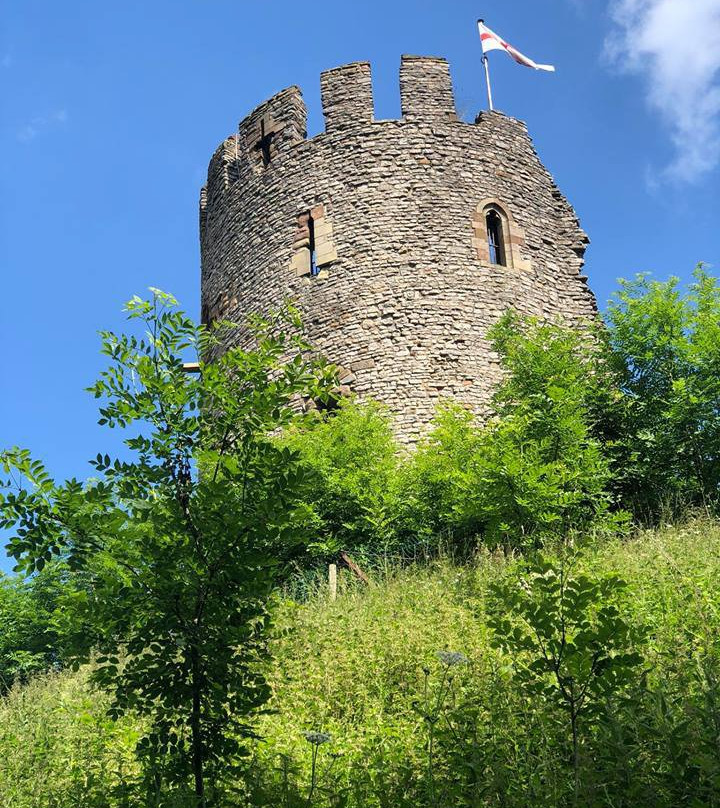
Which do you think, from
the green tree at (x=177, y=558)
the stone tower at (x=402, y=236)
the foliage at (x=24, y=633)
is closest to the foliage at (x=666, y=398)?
the stone tower at (x=402, y=236)

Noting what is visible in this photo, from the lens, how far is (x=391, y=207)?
14.3 m

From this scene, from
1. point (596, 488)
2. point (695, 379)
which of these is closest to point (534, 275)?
point (695, 379)

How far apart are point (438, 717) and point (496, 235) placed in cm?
1153

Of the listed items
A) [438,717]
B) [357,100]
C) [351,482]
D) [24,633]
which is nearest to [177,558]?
[438,717]

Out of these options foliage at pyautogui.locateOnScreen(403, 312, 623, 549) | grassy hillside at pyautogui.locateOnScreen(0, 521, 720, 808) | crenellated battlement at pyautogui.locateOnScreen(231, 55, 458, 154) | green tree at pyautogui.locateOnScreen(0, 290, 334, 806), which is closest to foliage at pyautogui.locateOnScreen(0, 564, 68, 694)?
grassy hillside at pyautogui.locateOnScreen(0, 521, 720, 808)

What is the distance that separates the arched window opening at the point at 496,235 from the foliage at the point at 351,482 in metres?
4.55

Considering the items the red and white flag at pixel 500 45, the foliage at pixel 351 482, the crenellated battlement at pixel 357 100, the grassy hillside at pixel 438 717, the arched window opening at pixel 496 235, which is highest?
the red and white flag at pixel 500 45

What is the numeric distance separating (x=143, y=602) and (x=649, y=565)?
16.1ft

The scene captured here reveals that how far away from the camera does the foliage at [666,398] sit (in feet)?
35.8

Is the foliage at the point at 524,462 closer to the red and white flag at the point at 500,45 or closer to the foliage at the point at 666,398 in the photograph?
the foliage at the point at 666,398

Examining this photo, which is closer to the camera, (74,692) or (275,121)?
(74,692)

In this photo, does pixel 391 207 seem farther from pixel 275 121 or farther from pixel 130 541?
pixel 130 541

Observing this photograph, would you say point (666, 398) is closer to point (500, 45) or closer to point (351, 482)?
point (351, 482)

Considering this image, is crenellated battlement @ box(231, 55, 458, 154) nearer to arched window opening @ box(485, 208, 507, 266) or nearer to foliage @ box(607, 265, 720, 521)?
arched window opening @ box(485, 208, 507, 266)
